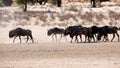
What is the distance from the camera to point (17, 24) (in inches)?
1730

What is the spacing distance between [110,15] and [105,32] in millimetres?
18778

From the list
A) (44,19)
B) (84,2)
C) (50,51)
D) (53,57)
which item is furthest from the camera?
(84,2)

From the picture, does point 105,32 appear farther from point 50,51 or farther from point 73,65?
point 73,65

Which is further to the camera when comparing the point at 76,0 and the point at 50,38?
the point at 76,0

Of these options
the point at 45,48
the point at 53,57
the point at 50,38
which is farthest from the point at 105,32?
the point at 53,57

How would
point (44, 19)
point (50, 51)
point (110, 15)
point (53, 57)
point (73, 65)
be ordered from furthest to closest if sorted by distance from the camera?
point (110, 15) < point (44, 19) < point (50, 51) < point (53, 57) < point (73, 65)

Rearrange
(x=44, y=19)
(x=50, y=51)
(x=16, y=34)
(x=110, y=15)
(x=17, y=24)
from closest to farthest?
1. (x=50, y=51)
2. (x=16, y=34)
3. (x=17, y=24)
4. (x=44, y=19)
5. (x=110, y=15)

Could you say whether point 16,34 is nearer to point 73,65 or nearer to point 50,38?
point 50,38

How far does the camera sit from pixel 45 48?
85.6 feet

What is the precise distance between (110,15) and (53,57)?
3077cm

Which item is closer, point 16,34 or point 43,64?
point 43,64

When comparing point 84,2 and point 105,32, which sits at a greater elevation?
point 105,32

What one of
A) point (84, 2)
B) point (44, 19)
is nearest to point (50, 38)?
point (44, 19)

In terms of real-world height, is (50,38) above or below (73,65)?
below
